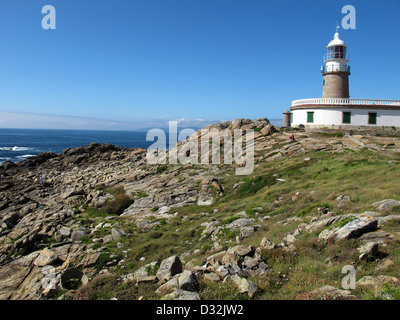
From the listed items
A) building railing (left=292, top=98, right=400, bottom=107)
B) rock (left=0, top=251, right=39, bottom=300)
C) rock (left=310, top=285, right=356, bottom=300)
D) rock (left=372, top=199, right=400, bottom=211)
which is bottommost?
rock (left=0, top=251, right=39, bottom=300)

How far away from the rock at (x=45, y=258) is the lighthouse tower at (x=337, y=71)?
36.2 meters

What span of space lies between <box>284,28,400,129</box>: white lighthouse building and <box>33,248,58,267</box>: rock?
31.8 metres

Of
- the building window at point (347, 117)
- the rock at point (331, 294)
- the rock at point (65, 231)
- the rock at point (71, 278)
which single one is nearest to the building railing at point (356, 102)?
the building window at point (347, 117)

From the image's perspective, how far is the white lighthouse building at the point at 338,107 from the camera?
1261 inches

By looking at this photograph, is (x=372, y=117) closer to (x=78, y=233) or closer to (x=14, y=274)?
(x=78, y=233)

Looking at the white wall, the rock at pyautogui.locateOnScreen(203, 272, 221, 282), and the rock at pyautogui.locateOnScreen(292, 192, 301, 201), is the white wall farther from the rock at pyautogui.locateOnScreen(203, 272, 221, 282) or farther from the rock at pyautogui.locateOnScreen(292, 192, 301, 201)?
the rock at pyautogui.locateOnScreen(203, 272, 221, 282)

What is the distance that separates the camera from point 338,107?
3231 cm

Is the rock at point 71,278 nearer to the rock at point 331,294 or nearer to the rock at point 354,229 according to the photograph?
the rock at point 331,294

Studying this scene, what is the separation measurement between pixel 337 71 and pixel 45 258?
38.2 meters

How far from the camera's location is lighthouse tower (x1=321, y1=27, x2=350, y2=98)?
35500 mm

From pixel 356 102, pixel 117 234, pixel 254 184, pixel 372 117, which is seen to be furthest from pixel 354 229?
pixel 372 117

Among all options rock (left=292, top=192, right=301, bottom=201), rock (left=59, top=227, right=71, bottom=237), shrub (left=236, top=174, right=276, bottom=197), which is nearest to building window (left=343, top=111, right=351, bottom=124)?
shrub (left=236, top=174, right=276, bottom=197)
